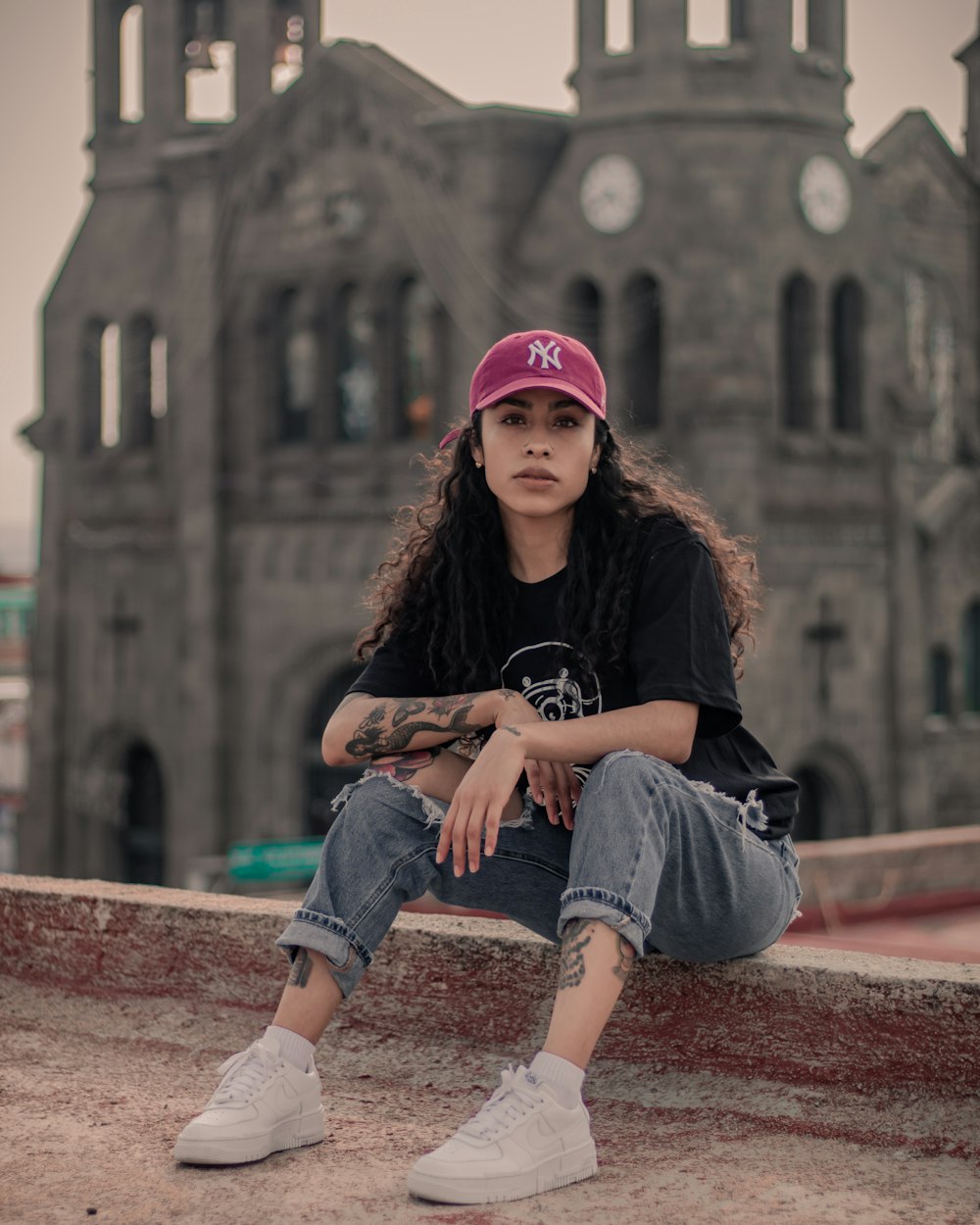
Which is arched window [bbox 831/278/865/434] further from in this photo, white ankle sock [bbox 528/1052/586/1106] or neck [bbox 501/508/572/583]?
white ankle sock [bbox 528/1052/586/1106]

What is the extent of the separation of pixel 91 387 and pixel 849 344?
39.3 ft

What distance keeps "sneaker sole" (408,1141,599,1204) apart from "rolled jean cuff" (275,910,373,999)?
0.51 metres

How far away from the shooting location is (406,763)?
3836mm

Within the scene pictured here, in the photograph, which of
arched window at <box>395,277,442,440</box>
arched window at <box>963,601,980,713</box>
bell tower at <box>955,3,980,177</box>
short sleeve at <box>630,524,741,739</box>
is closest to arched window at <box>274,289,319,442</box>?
arched window at <box>395,277,442,440</box>

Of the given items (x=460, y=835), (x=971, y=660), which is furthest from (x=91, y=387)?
(x=460, y=835)

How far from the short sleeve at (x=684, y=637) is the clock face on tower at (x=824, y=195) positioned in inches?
697

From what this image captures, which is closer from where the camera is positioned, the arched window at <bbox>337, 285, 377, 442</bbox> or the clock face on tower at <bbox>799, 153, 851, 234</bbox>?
the clock face on tower at <bbox>799, 153, 851, 234</bbox>

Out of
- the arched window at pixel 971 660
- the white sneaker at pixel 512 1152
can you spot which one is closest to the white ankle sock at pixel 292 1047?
the white sneaker at pixel 512 1152

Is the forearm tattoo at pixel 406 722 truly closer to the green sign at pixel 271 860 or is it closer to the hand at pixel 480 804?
the hand at pixel 480 804

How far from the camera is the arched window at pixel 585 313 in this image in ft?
67.8

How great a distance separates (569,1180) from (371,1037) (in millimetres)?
1304

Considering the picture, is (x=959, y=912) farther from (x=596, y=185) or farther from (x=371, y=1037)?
(x=371, y=1037)

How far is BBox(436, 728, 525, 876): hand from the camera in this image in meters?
3.56

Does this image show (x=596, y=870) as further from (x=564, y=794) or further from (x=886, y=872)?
(x=886, y=872)
